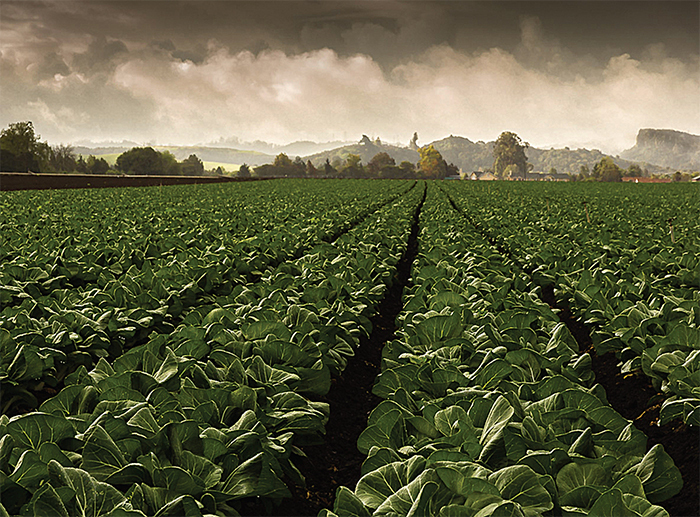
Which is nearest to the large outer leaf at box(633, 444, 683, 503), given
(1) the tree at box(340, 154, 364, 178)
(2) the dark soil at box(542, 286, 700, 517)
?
(2) the dark soil at box(542, 286, 700, 517)

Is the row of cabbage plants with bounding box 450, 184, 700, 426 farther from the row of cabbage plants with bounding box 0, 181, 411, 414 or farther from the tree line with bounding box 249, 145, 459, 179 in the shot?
the tree line with bounding box 249, 145, 459, 179

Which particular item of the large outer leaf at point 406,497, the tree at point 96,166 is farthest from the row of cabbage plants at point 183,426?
the tree at point 96,166

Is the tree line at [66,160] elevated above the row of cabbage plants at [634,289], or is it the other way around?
the tree line at [66,160]

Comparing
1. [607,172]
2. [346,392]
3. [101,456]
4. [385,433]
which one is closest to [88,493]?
[101,456]

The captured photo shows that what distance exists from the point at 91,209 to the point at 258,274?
1187cm

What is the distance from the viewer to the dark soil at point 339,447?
318 centimetres

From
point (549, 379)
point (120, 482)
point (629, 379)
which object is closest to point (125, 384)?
point (120, 482)

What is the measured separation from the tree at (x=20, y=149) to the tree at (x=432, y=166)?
9546 cm

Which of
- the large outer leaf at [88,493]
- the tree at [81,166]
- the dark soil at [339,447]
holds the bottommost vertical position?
the dark soil at [339,447]

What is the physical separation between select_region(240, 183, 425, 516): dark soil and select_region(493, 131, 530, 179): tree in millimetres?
192619

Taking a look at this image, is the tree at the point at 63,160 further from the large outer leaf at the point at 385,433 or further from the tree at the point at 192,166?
the large outer leaf at the point at 385,433

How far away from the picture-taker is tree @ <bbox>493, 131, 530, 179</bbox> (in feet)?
620

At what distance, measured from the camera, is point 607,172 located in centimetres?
15200

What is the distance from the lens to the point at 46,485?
6.75ft
